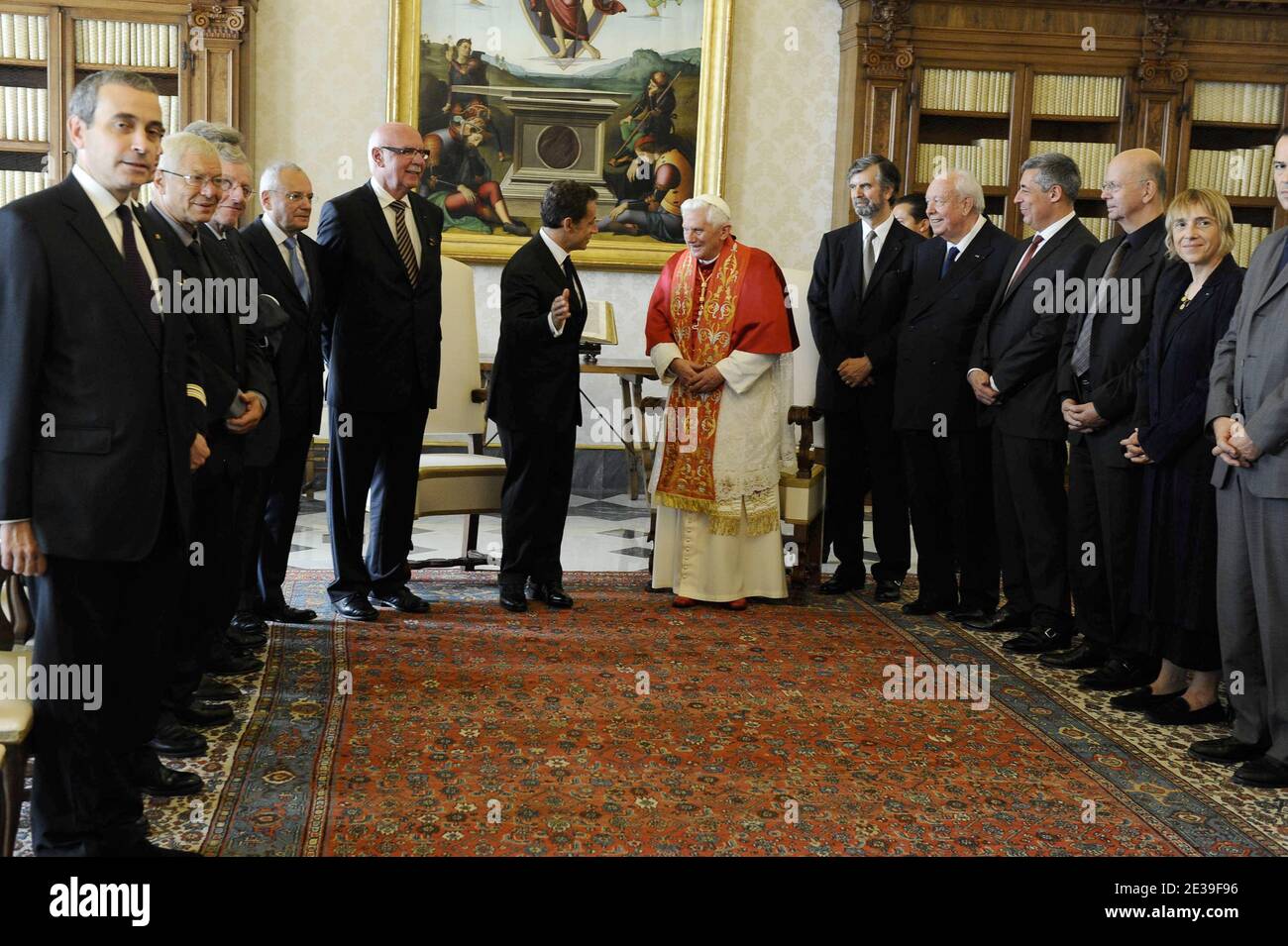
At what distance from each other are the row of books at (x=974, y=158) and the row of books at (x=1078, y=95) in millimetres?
368

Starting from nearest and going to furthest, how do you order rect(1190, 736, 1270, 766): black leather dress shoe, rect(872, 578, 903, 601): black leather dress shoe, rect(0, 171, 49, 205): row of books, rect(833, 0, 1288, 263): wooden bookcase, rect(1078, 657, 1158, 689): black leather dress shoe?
rect(1190, 736, 1270, 766): black leather dress shoe < rect(1078, 657, 1158, 689): black leather dress shoe < rect(872, 578, 903, 601): black leather dress shoe < rect(0, 171, 49, 205): row of books < rect(833, 0, 1288, 263): wooden bookcase

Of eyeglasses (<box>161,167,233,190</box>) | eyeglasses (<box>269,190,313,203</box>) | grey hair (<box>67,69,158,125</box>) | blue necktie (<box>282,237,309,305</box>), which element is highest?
grey hair (<box>67,69,158,125</box>)

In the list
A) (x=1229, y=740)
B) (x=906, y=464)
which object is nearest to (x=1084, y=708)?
(x=1229, y=740)

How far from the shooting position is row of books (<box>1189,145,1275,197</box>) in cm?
837

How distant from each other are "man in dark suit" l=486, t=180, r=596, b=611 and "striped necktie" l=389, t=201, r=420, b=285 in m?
0.38

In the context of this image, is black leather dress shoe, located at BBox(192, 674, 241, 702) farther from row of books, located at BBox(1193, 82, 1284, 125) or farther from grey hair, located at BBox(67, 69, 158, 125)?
row of books, located at BBox(1193, 82, 1284, 125)

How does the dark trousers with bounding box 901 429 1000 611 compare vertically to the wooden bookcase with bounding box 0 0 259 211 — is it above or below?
below

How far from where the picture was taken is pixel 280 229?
15.2ft

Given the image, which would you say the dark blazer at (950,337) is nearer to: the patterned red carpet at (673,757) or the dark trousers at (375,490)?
the patterned red carpet at (673,757)

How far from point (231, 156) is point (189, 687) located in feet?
5.52

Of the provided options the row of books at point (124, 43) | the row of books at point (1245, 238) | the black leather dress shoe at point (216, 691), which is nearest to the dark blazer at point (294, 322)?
the black leather dress shoe at point (216, 691)

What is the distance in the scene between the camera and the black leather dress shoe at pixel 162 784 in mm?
3152

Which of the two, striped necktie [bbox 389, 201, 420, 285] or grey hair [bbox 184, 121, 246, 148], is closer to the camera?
grey hair [bbox 184, 121, 246, 148]

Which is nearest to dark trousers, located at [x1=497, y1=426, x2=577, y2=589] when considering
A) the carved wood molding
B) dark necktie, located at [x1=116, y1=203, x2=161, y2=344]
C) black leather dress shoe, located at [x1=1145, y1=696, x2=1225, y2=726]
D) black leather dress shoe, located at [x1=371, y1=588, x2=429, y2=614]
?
black leather dress shoe, located at [x1=371, y1=588, x2=429, y2=614]
